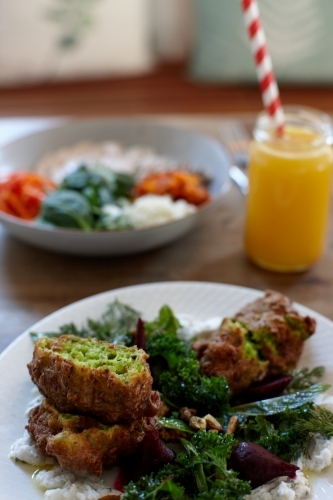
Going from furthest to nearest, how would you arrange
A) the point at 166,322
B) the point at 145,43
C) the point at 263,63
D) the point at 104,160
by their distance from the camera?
the point at 145,43
the point at 104,160
the point at 263,63
the point at 166,322

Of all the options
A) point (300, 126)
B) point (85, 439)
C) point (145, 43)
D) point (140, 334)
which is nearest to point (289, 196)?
point (300, 126)

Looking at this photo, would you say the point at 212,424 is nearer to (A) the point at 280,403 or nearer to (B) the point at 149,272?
(A) the point at 280,403

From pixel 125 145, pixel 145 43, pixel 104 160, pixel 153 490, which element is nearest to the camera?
pixel 153 490

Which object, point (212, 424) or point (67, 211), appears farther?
point (67, 211)

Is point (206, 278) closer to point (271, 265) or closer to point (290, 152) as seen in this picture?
point (271, 265)

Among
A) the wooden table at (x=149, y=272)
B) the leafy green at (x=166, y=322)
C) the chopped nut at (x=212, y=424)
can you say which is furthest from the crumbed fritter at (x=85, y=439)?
the wooden table at (x=149, y=272)

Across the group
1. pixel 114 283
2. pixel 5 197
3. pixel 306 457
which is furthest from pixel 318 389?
pixel 5 197

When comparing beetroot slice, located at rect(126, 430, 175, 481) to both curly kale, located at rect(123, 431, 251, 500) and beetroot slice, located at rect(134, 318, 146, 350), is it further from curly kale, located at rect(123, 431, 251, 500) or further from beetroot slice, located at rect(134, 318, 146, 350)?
beetroot slice, located at rect(134, 318, 146, 350)
